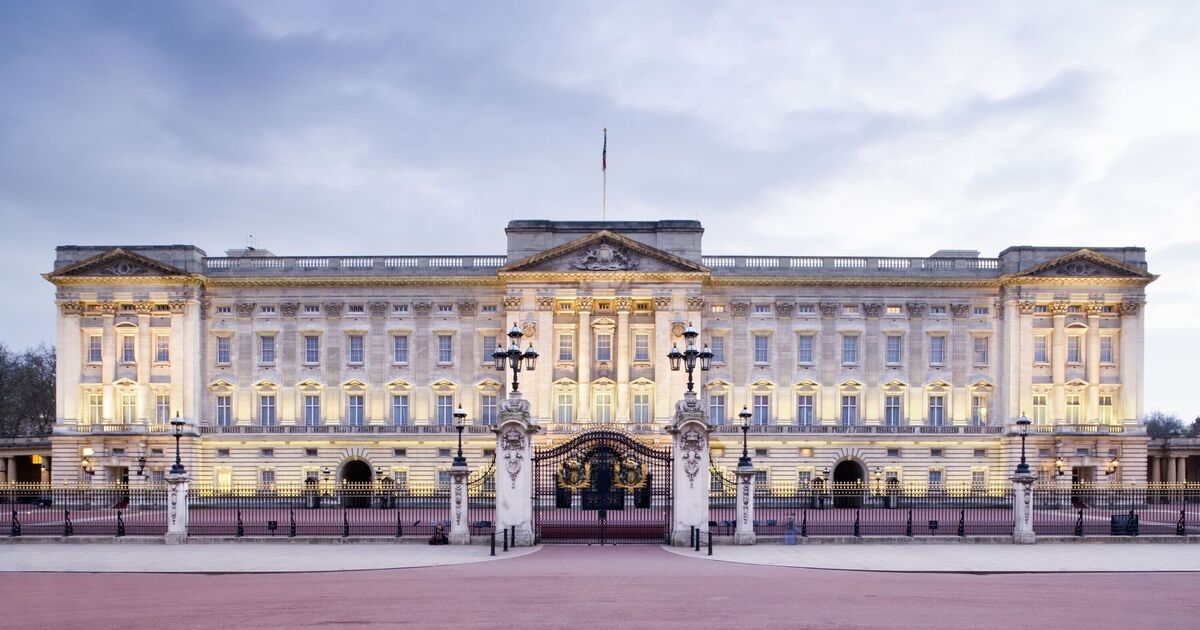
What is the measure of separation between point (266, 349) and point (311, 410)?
5.10 metres

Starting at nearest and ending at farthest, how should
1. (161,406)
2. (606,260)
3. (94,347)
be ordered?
(606,260) < (161,406) < (94,347)

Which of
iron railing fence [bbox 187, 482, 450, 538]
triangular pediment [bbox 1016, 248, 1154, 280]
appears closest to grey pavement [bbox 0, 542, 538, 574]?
iron railing fence [bbox 187, 482, 450, 538]

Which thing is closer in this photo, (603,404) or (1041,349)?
(603,404)

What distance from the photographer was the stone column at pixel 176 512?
29.8m

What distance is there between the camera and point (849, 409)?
58.7 meters

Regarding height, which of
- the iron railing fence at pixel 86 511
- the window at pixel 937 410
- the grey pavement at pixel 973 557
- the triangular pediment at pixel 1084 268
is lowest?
the iron railing fence at pixel 86 511

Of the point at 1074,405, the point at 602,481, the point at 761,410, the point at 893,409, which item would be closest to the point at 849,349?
the point at 893,409

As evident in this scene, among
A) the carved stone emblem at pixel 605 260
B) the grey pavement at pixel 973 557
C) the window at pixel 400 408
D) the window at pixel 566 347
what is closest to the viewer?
the grey pavement at pixel 973 557

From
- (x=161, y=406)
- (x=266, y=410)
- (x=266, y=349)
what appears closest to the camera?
(x=161, y=406)

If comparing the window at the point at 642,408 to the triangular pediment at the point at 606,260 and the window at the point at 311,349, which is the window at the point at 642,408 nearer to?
the triangular pediment at the point at 606,260

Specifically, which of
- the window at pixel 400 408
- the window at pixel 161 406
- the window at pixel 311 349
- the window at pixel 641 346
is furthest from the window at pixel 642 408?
the window at pixel 161 406

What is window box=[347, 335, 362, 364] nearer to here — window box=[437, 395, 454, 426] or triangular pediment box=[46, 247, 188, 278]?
window box=[437, 395, 454, 426]

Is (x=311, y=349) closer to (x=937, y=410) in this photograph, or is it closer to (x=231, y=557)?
(x=231, y=557)

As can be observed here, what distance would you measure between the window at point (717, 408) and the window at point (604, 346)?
7.29 m
